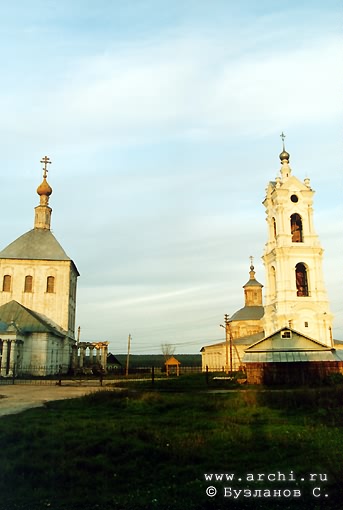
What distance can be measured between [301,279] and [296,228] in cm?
584

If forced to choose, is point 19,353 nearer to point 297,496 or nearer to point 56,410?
point 56,410

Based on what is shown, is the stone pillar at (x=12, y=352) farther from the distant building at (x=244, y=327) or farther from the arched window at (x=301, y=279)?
the arched window at (x=301, y=279)

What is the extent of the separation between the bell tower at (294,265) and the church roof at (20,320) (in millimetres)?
23000

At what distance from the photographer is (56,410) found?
555 inches

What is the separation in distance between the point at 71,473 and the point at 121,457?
1180mm

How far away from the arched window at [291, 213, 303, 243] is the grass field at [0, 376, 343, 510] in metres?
36.6

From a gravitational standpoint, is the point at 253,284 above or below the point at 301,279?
above

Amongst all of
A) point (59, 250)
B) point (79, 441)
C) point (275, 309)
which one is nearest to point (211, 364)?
point (275, 309)

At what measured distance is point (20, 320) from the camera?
42469mm

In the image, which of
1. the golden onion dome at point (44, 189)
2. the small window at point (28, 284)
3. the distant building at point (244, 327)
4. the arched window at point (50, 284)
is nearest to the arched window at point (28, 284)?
the small window at point (28, 284)

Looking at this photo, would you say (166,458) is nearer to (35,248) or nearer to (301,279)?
(301,279)

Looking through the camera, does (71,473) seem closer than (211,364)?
Yes

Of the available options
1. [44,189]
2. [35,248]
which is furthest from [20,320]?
[44,189]

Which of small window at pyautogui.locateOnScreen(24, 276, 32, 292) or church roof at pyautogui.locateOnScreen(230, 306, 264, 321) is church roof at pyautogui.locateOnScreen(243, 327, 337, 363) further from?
church roof at pyautogui.locateOnScreen(230, 306, 264, 321)
